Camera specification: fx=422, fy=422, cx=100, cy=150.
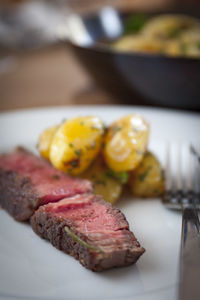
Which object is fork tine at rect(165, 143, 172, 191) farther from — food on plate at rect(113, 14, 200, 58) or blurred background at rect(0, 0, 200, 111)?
food on plate at rect(113, 14, 200, 58)

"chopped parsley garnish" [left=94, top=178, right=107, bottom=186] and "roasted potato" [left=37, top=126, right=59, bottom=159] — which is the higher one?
"roasted potato" [left=37, top=126, right=59, bottom=159]

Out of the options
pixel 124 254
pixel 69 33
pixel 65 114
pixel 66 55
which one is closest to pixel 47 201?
pixel 124 254

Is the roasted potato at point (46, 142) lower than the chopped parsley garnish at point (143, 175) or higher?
higher

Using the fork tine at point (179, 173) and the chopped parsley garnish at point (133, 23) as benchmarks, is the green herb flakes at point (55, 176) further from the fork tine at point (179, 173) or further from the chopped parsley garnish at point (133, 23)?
the chopped parsley garnish at point (133, 23)

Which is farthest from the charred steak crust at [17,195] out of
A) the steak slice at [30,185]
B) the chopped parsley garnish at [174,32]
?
the chopped parsley garnish at [174,32]

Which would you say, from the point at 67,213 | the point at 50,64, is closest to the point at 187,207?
the point at 67,213

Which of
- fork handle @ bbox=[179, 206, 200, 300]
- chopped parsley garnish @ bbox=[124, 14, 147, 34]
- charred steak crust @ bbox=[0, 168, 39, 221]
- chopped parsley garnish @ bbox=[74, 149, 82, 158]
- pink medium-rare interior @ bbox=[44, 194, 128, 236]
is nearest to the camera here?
fork handle @ bbox=[179, 206, 200, 300]

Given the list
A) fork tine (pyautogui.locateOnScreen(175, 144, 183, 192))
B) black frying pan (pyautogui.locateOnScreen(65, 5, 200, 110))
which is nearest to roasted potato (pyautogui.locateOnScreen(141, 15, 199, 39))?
black frying pan (pyautogui.locateOnScreen(65, 5, 200, 110))

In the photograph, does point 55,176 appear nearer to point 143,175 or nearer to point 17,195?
point 17,195
